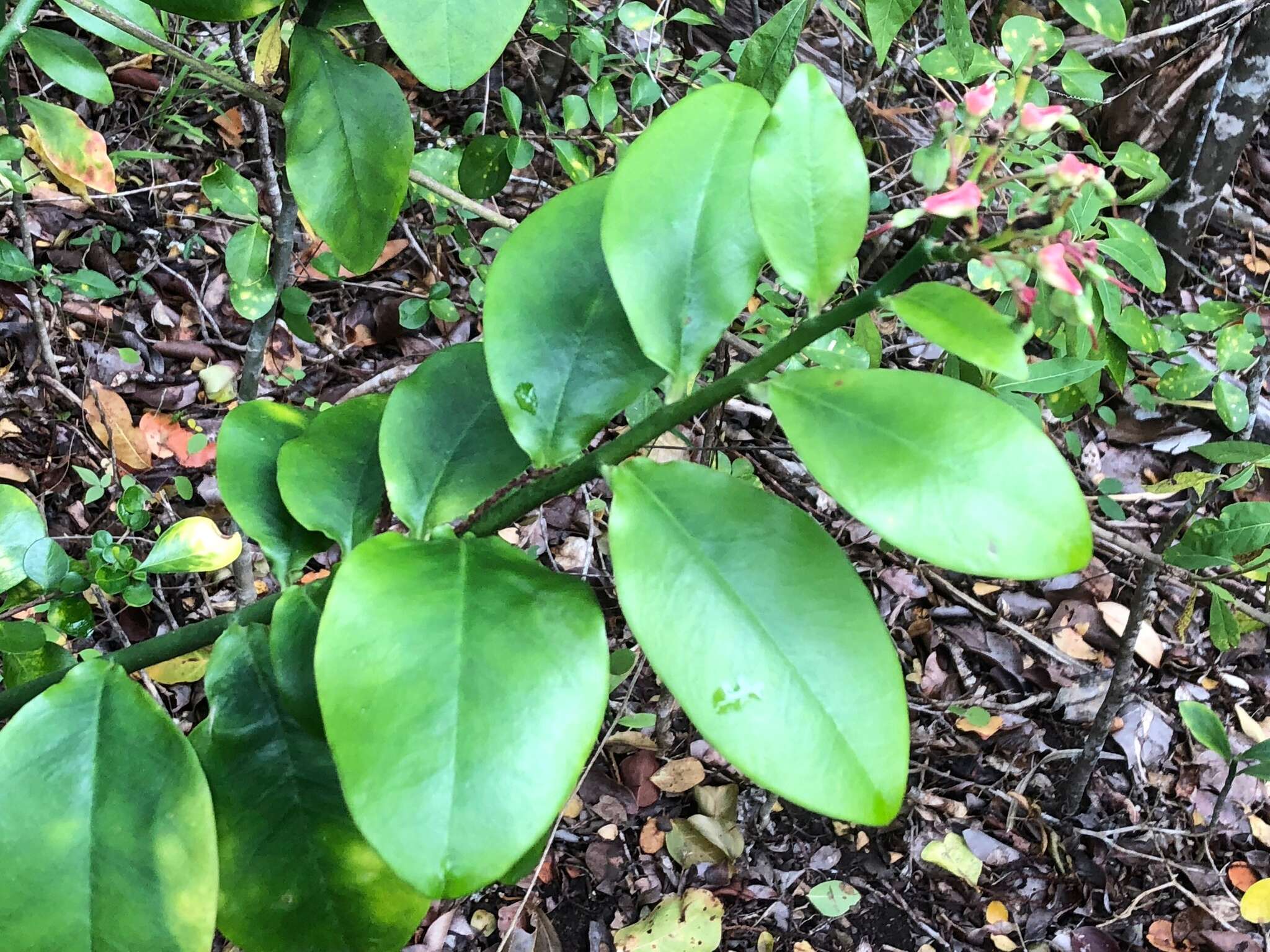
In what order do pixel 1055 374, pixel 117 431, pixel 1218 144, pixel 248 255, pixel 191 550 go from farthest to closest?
1. pixel 1218 144
2. pixel 117 431
3. pixel 1055 374
4. pixel 248 255
5. pixel 191 550

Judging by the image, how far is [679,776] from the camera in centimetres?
188

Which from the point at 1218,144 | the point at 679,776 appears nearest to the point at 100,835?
the point at 679,776

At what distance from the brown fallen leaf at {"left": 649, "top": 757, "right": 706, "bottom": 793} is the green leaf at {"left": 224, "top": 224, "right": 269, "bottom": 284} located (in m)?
1.21

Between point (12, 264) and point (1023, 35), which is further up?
point (1023, 35)

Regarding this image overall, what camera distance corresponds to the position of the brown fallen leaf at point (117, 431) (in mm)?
1992

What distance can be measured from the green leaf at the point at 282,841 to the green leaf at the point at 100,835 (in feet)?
0.19

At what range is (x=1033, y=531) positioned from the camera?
0.48 metres

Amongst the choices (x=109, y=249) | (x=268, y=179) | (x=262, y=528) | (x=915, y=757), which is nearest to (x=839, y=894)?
Result: (x=915, y=757)

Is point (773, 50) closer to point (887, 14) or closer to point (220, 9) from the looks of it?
point (887, 14)

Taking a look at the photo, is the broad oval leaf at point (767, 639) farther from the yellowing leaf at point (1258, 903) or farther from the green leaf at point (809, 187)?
the yellowing leaf at point (1258, 903)

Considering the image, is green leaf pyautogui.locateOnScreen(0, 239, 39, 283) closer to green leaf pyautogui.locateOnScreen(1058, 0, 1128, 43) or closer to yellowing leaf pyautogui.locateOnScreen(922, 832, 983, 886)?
green leaf pyautogui.locateOnScreen(1058, 0, 1128, 43)

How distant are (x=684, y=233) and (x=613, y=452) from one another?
0.16 meters

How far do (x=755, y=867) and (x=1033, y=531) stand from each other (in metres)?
1.50

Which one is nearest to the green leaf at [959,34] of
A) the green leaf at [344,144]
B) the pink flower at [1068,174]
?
the green leaf at [344,144]
